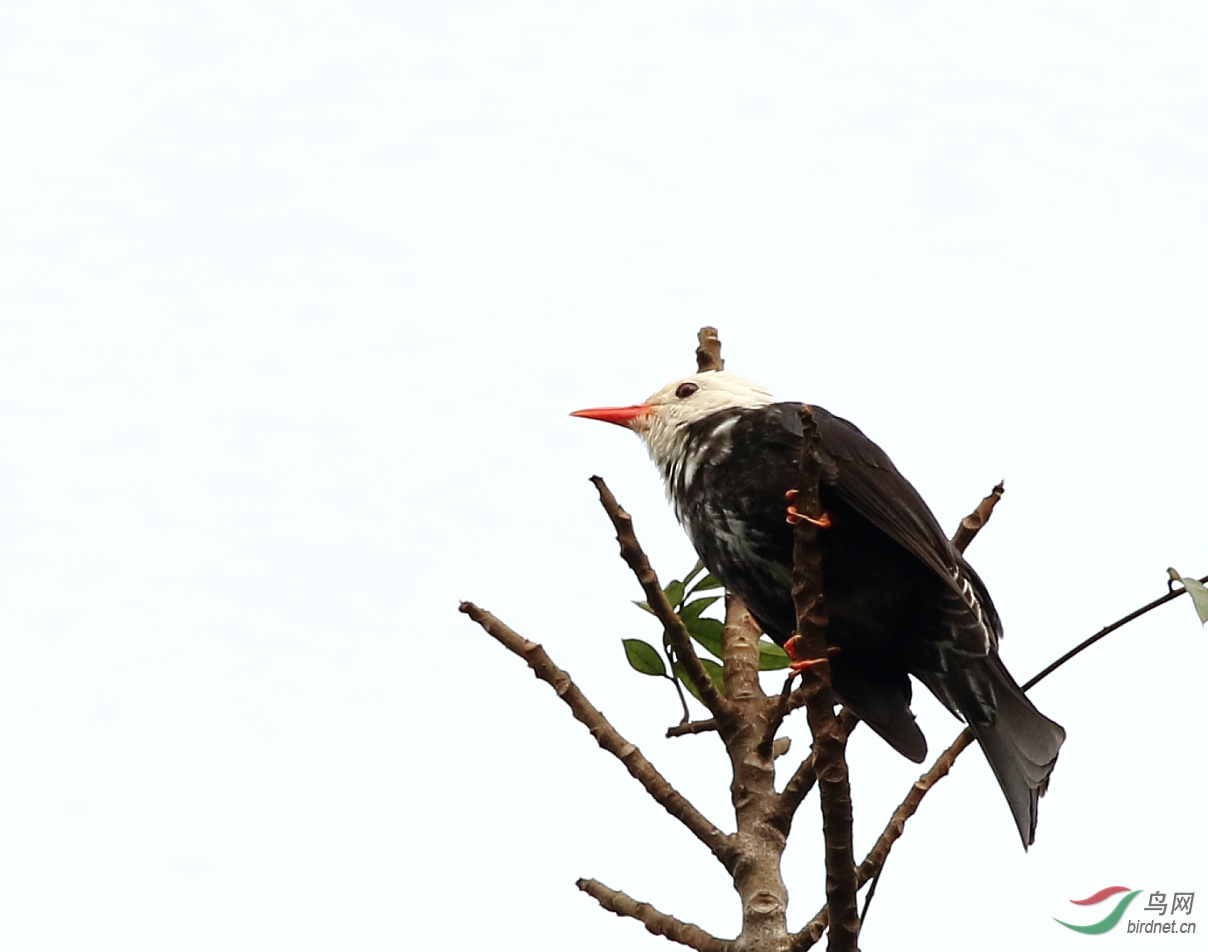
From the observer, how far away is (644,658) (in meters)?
3.23

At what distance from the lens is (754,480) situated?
356 centimetres

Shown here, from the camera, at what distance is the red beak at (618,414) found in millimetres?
4297

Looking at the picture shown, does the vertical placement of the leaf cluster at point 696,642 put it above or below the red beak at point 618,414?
below

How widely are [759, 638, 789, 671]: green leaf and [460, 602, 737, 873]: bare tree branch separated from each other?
2.85ft

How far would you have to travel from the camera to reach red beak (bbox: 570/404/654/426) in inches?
169

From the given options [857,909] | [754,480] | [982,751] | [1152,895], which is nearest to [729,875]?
[857,909]

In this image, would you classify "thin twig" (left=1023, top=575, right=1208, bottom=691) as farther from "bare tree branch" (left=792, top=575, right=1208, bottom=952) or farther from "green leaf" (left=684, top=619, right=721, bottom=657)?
"green leaf" (left=684, top=619, right=721, bottom=657)

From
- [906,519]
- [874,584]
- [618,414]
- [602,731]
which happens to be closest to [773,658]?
[874,584]

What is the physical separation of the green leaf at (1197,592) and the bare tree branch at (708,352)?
1.96m

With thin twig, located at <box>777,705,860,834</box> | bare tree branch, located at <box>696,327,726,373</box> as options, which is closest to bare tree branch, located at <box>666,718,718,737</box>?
thin twig, located at <box>777,705,860,834</box>

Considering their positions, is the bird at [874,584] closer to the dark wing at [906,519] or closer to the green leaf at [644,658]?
the dark wing at [906,519]

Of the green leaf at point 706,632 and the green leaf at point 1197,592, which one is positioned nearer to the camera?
the green leaf at point 1197,592

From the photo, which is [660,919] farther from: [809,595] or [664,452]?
[664,452]

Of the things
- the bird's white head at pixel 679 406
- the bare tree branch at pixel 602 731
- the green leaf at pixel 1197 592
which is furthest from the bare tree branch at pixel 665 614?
the bird's white head at pixel 679 406
